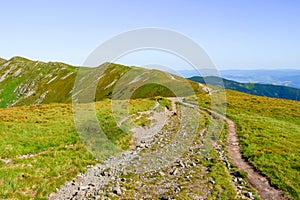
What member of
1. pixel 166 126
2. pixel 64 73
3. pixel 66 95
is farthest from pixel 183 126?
pixel 64 73

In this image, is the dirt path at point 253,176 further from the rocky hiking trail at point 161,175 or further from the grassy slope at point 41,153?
the grassy slope at point 41,153

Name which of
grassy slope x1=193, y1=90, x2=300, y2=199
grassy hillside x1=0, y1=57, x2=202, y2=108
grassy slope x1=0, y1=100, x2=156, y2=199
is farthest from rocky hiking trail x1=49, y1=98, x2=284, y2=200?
grassy hillside x1=0, y1=57, x2=202, y2=108

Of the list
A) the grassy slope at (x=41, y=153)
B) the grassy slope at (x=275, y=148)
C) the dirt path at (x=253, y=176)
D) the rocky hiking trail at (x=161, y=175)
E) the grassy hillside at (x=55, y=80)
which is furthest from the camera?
the grassy hillside at (x=55, y=80)

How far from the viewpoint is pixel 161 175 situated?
1545cm

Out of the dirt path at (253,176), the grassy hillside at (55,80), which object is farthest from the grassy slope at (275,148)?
the grassy hillside at (55,80)

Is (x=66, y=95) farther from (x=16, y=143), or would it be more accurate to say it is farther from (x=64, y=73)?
(x=16, y=143)

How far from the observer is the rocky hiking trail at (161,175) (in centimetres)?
1302

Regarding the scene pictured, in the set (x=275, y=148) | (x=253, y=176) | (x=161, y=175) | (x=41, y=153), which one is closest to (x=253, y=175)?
(x=253, y=176)

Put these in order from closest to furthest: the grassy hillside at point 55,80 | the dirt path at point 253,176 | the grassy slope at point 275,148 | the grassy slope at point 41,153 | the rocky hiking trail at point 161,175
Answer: the grassy slope at point 41,153 → the rocky hiking trail at point 161,175 → the dirt path at point 253,176 → the grassy slope at point 275,148 → the grassy hillside at point 55,80

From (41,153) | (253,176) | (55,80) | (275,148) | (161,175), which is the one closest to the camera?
(161,175)

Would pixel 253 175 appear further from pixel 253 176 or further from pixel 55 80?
pixel 55 80

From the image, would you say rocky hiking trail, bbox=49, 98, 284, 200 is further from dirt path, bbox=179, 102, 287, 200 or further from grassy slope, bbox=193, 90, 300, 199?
grassy slope, bbox=193, 90, 300, 199

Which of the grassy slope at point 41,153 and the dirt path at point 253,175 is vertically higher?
the grassy slope at point 41,153

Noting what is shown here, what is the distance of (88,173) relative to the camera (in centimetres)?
1556
